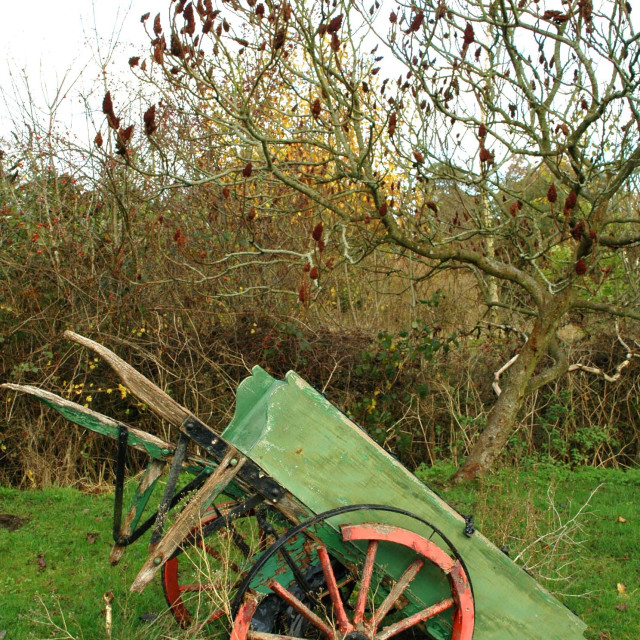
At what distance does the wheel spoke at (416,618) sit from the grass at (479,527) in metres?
1.05

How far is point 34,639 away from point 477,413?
19.3 feet

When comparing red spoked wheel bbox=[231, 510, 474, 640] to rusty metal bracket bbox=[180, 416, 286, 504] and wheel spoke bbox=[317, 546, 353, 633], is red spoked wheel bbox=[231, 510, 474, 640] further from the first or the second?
rusty metal bracket bbox=[180, 416, 286, 504]

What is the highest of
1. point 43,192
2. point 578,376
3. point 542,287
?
point 43,192

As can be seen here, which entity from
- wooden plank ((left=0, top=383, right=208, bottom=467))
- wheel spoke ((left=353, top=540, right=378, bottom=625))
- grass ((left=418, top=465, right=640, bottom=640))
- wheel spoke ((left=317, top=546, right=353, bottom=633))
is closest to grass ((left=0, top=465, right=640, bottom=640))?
grass ((left=418, top=465, right=640, bottom=640))

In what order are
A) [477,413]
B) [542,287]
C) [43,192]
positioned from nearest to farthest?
[542,287], [43,192], [477,413]

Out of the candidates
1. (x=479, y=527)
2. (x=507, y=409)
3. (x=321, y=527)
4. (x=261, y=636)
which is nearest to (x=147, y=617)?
(x=261, y=636)

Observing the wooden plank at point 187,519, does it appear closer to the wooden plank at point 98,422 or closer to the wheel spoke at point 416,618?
the wooden plank at point 98,422

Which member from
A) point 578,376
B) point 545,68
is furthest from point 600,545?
point 545,68

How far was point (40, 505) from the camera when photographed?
6586 mm

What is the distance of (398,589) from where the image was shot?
3.09 meters

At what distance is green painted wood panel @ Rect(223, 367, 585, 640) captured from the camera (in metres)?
3.01

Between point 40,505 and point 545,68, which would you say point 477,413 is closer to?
point 545,68

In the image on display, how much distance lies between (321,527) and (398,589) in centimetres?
44

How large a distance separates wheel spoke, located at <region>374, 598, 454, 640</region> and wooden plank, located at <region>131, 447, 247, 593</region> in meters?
0.98
